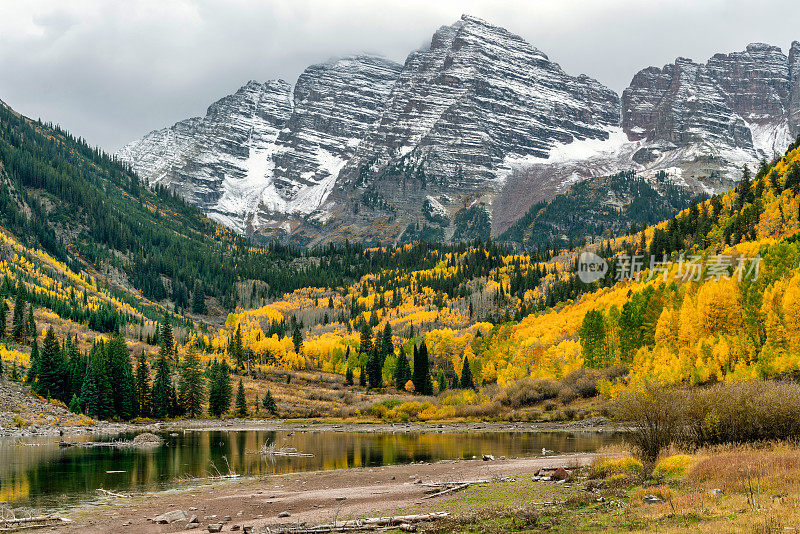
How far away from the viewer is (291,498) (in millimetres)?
39906

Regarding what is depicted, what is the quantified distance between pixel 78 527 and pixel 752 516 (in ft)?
94.5

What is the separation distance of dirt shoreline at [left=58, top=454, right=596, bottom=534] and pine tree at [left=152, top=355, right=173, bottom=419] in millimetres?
85405

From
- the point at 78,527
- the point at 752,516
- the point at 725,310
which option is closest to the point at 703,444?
the point at 752,516

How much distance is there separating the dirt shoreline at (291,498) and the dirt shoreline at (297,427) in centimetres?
4487

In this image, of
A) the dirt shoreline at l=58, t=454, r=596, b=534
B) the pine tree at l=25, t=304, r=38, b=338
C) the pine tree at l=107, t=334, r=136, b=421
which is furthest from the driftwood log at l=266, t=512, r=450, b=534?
the pine tree at l=25, t=304, r=38, b=338

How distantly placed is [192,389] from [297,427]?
90.7 feet

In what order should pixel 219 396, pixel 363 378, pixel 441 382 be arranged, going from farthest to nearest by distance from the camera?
pixel 363 378
pixel 441 382
pixel 219 396

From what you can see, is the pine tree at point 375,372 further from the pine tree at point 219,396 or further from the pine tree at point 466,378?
the pine tree at point 219,396

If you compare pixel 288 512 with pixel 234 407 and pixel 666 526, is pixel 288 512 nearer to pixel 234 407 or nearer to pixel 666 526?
pixel 666 526

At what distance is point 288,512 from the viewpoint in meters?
34.5

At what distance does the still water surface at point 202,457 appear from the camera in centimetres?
4734

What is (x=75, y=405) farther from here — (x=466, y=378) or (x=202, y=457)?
(x=466, y=378)

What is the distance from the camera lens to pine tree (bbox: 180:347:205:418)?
133625 millimetres

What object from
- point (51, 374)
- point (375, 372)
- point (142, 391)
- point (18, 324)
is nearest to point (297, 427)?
point (142, 391)
